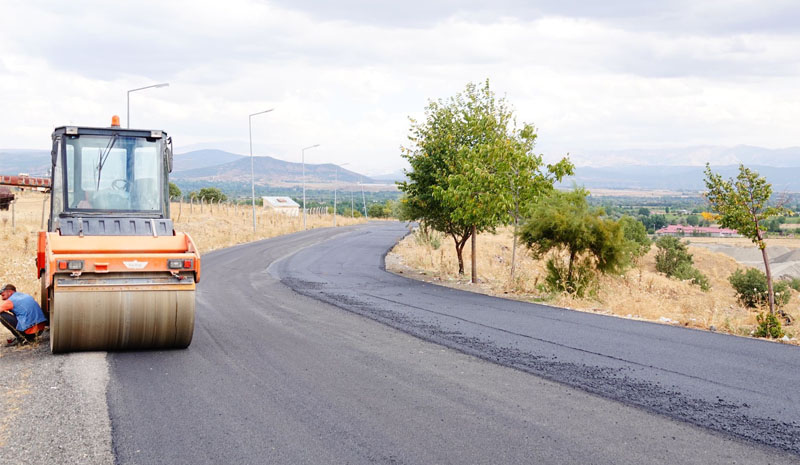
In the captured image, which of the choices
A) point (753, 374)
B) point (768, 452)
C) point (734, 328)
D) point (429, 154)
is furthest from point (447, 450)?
point (429, 154)

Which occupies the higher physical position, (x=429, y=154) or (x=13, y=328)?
(x=429, y=154)

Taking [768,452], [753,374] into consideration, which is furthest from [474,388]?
[753,374]

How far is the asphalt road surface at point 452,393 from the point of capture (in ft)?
20.3

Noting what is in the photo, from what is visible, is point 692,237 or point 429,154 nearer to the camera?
point 429,154

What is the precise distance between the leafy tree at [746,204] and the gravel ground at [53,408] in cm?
1396

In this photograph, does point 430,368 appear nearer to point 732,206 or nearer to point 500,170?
point 732,206

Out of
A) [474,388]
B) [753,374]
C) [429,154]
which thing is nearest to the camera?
[474,388]

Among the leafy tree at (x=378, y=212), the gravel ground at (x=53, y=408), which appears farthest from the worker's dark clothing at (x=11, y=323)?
the leafy tree at (x=378, y=212)

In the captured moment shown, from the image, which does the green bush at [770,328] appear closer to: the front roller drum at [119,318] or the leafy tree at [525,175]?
the leafy tree at [525,175]

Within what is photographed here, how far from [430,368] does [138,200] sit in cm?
545

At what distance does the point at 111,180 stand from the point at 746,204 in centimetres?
1395

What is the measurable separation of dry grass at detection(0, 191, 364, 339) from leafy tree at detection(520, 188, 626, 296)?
1321 centimetres

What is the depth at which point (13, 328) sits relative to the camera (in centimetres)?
1047

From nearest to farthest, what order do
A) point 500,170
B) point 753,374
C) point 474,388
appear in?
point 474,388
point 753,374
point 500,170
